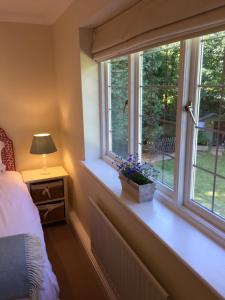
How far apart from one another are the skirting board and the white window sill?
777mm

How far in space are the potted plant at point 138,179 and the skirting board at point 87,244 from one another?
806 millimetres

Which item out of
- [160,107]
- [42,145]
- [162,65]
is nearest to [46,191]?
[42,145]

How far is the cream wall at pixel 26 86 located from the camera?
2.95 m

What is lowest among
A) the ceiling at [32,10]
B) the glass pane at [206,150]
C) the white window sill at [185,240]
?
the white window sill at [185,240]

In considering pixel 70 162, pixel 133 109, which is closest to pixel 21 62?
pixel 70 162

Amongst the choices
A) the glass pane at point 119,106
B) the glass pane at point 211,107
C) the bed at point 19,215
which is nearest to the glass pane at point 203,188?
the glass pane at point 211,107

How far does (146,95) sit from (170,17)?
0.61 meters

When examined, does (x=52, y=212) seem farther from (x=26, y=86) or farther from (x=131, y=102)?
(x=131, y=102)

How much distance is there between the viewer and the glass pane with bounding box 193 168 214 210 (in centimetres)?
133

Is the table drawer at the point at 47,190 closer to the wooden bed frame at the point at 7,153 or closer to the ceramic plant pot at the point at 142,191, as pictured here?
the wooden bed frame at the point at 7,153

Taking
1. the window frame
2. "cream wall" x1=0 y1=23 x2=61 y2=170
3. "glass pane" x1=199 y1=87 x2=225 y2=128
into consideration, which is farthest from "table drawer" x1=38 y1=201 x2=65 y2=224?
"glass pane" x1=199 y1=87 x2=225 y2=128

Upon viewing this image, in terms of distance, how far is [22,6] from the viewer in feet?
8.30

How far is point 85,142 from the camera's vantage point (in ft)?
8.03

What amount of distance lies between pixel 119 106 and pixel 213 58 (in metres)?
1.06
